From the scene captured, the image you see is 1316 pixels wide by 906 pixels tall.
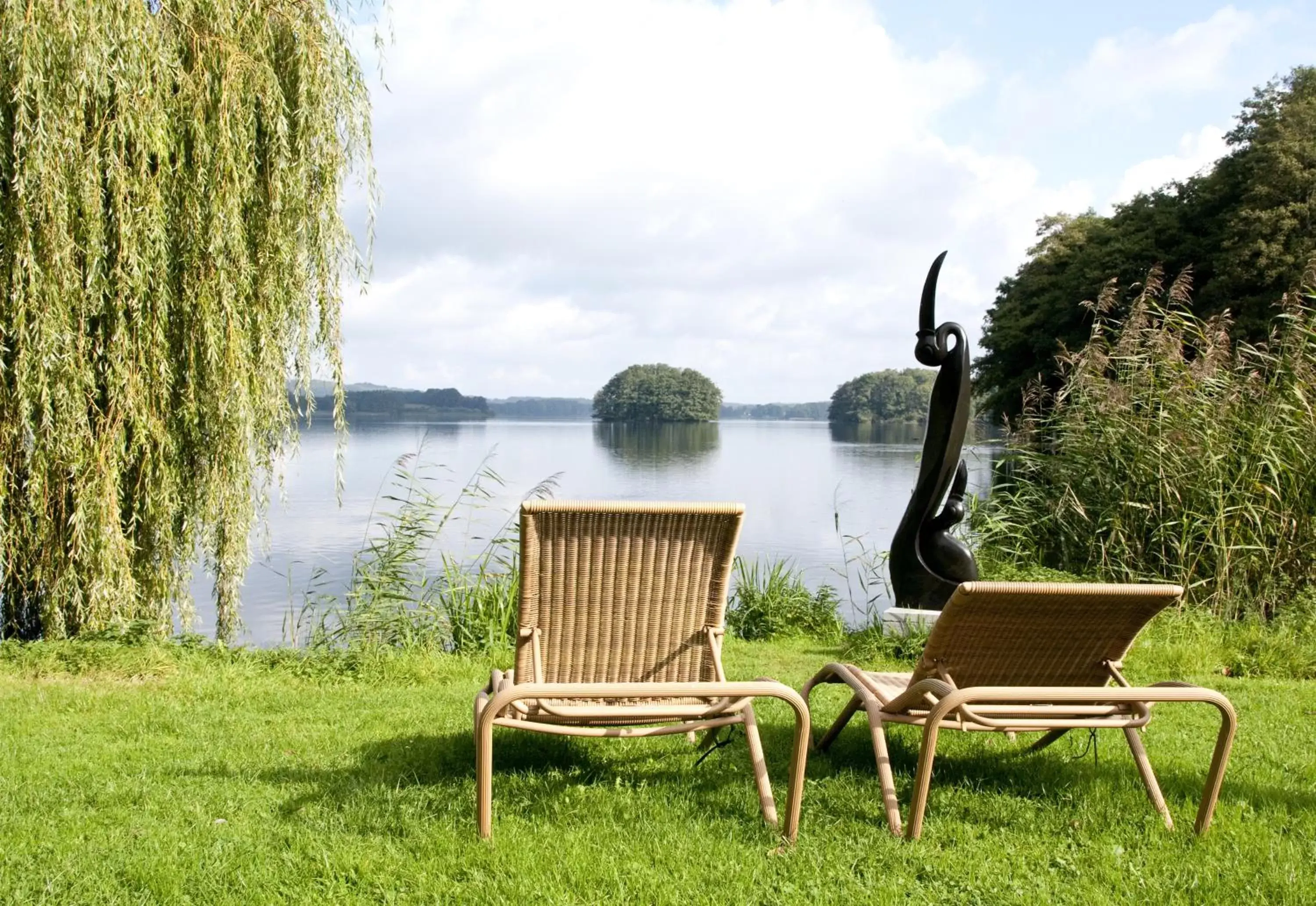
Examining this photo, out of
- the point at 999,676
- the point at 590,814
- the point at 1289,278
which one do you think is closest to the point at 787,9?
the point at 999,676

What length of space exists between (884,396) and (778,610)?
268ft

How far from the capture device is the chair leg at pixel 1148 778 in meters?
3.15

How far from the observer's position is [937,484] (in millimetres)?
6531

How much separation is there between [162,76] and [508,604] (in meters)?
3.94

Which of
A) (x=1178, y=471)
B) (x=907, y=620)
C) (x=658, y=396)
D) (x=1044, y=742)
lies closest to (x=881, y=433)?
(x=658, y=396)

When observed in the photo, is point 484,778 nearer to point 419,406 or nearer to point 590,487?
point 590,487

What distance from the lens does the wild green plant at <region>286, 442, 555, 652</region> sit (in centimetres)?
671

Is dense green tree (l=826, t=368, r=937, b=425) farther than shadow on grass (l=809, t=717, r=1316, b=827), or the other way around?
dense green tree (l=826, t=368, r=937, b=425)

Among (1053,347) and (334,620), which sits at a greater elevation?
(1053,347)

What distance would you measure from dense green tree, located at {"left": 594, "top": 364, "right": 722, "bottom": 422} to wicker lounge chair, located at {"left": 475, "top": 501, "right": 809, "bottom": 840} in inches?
2786

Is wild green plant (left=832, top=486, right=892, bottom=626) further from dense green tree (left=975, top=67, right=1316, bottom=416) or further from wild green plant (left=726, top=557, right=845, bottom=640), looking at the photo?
dense green tree (left=975, top=67, right=1316, bottom=416)

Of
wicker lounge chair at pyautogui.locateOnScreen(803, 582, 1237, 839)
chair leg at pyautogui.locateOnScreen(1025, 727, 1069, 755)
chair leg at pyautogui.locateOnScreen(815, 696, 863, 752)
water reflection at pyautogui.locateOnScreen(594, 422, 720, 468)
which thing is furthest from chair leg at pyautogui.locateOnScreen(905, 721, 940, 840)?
water reflection at pyautogui.locateOnScreen(594, 422, 720, 468)

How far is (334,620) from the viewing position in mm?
7828

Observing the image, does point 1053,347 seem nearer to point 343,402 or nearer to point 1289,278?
point 1289,278
